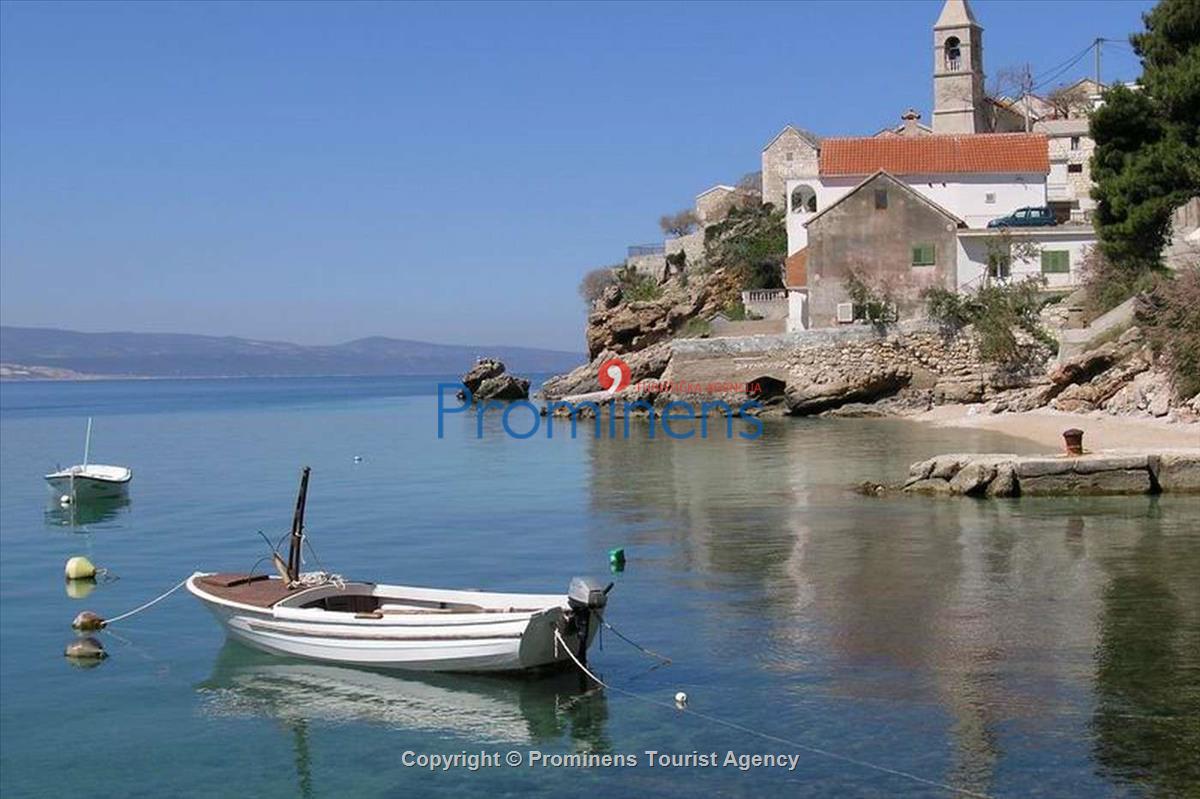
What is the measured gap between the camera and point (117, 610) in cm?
2058

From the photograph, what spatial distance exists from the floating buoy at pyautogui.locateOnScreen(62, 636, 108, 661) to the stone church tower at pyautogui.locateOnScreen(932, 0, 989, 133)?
188 ft

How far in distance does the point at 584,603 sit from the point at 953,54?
59113 millimetres

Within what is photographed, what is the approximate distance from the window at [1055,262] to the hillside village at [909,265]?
2.1 inches

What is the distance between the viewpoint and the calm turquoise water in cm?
1260

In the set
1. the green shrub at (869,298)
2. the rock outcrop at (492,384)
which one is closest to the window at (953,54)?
the green shrub at (869,298)

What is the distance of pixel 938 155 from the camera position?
186ft

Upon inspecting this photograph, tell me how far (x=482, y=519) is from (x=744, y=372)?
28.5 m

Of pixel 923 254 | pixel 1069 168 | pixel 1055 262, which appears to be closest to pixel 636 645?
pixel 923 254

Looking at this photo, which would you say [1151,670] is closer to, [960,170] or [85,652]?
[85,652]

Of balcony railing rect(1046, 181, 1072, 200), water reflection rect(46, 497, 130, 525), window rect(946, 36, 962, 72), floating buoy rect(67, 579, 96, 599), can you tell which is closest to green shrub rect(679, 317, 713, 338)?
balcony railing rect(1046, 181, 1072, 200)

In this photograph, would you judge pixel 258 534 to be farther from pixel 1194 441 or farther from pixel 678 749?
pixel 1194 441

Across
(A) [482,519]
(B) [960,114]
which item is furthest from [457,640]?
(B) [960,114]

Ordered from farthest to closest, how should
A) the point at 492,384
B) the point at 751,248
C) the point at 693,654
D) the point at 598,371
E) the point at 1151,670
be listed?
the point at 492,384, the point at 598,371, the point at 751,248, the point at 693,654, the point at 1151,670

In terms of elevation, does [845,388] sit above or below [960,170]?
below
